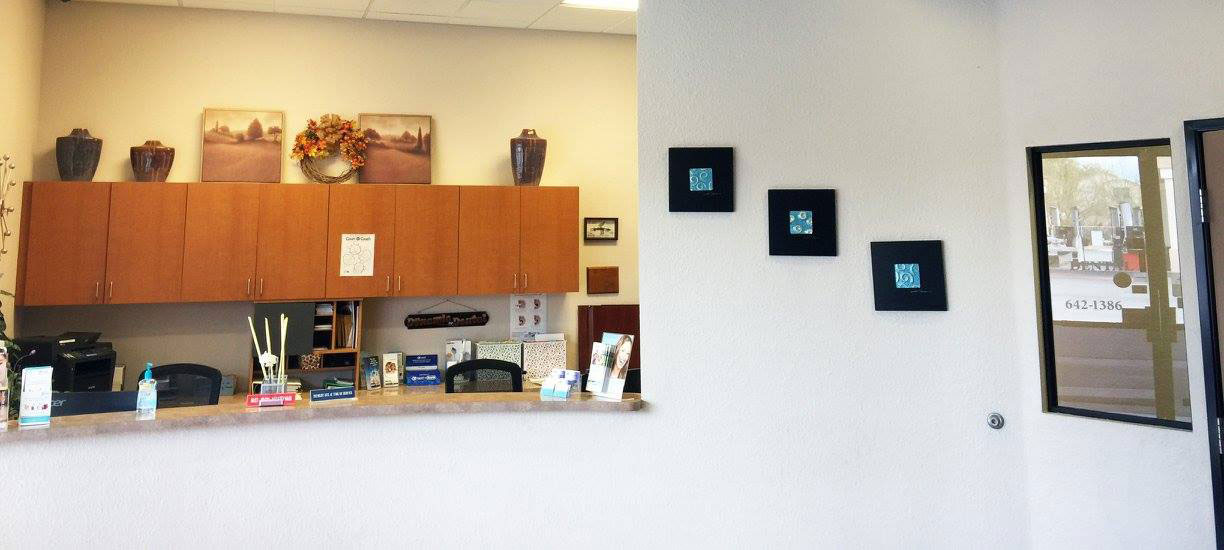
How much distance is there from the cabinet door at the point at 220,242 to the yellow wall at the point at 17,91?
0.90 m

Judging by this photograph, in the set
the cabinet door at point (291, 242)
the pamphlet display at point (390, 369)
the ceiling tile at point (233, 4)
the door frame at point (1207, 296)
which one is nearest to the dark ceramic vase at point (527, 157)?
the cabinet door at point (291, 242)

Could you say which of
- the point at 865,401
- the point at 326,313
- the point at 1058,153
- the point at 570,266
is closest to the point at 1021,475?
the point at 865,401

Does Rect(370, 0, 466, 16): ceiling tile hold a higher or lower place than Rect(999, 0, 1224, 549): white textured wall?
higher

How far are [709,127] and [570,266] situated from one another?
2262 mm

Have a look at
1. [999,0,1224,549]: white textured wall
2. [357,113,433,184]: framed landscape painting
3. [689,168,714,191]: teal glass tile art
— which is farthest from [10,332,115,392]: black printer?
[999,0,1224,549]: white textured wall

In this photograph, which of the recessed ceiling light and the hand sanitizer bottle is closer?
the hand sanitizer bottle

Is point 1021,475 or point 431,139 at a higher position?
point 431,139

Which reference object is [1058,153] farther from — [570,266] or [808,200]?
[570,266]

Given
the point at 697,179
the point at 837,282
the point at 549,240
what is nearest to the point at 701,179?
the point at 697,179

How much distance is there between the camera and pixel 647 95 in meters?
2.85

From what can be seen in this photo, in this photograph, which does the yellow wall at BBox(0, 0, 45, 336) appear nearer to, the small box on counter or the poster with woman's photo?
the small box on counter

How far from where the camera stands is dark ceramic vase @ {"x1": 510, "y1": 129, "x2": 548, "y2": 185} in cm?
488

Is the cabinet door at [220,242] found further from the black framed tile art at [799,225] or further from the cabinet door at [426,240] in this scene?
the black framed tile art at [799,225]

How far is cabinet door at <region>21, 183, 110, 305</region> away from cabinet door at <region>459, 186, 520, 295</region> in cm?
220
